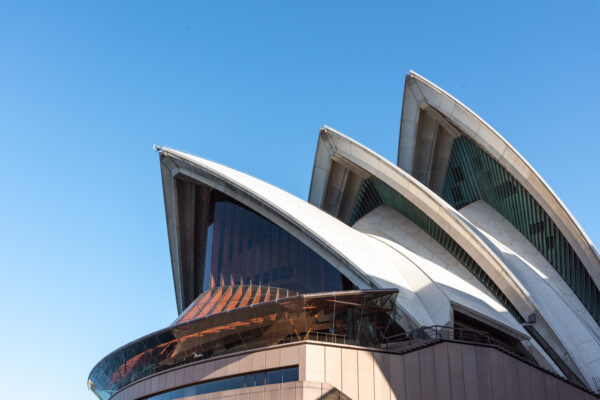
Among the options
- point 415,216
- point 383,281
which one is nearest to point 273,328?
point 383,281

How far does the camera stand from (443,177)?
37.2 meters

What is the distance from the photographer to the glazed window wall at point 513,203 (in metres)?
28.8

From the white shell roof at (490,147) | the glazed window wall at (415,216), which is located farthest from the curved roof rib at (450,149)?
the glazed window wall at (415,216)

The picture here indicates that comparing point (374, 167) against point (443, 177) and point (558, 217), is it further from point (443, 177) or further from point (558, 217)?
point (558, 217)

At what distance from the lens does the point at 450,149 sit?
3606cm

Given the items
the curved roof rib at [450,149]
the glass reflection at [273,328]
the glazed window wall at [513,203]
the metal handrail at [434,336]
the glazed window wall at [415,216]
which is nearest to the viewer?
the glass reflection at [273,328]

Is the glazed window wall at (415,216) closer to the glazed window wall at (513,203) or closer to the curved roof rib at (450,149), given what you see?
the curved roof rib at (450,149)

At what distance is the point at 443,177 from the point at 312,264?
12.8 metres

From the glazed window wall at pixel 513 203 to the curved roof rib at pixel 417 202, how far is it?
6.23ft

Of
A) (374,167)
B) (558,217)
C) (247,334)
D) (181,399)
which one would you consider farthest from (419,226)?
(181,399)

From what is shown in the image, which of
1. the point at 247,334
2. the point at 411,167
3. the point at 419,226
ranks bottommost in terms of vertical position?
the point at 247,334

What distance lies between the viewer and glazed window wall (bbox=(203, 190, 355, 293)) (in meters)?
27.5

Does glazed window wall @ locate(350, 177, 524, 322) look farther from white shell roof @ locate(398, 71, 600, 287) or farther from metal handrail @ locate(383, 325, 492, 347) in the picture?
metal handrail @ locate(383, 325, 492, 347)

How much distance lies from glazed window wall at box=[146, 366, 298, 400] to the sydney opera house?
0.16ft
